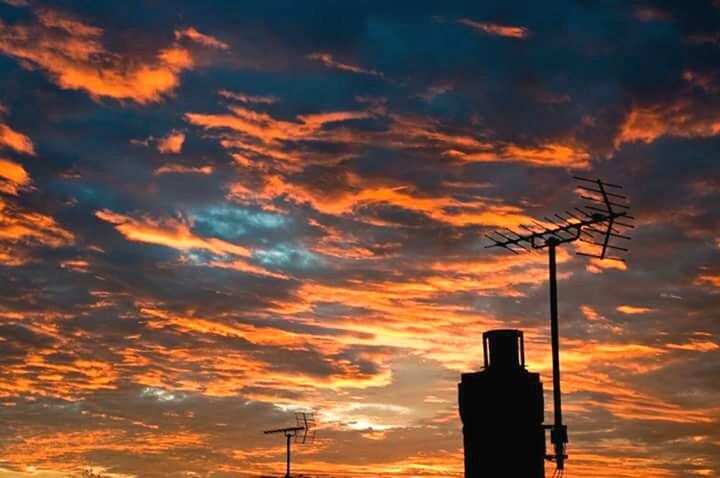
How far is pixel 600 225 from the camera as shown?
3538cm

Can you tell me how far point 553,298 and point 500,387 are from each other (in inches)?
220

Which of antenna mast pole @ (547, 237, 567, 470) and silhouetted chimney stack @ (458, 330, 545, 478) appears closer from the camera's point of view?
silhouetted chimney stack @ (458, 330, 545, 478)

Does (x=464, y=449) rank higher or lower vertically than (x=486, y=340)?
lower

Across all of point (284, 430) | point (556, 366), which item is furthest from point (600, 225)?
point (284, 430)

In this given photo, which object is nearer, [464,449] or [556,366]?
[464,449]

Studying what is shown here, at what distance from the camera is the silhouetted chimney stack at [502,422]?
1125 inches

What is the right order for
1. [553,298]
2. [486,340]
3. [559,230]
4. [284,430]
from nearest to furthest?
[486,340] < [553,298] < [559,230] < [284,430]

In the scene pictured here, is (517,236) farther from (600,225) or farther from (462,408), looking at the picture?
(462,408)

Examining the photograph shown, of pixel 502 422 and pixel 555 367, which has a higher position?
pixel 555 367

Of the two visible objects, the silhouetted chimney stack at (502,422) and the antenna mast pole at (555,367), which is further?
the antenna mast pole at (555,367)

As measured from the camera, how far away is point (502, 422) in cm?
2870

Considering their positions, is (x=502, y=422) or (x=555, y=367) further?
(x=555, y=367)

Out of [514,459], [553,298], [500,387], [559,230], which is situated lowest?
[514,459]

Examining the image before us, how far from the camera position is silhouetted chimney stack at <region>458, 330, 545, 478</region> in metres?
28.6
